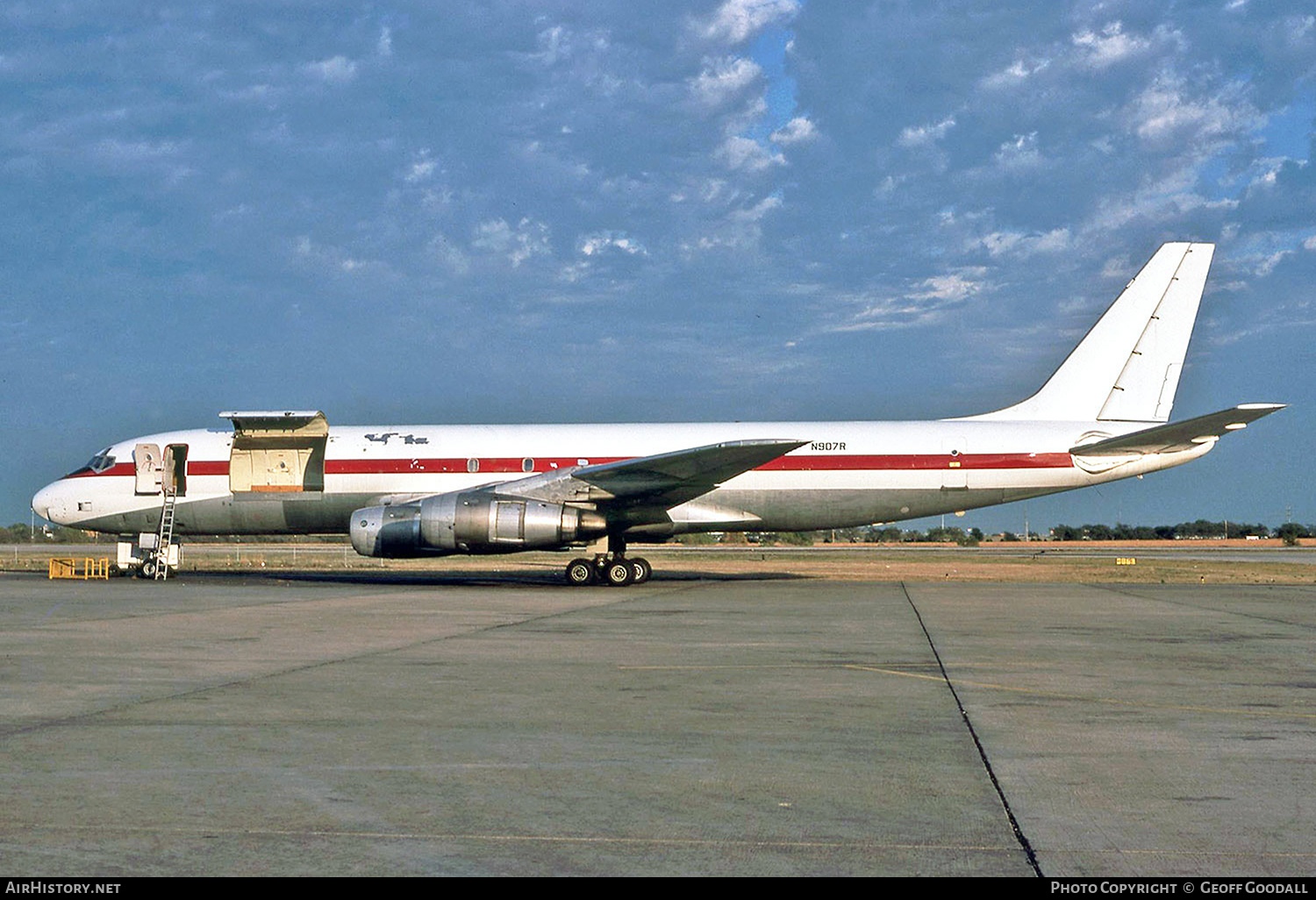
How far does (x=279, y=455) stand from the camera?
25.5 m

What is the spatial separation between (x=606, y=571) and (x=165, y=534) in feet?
33.7

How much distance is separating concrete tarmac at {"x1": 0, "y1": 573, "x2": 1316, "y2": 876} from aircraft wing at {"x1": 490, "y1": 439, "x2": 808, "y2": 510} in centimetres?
750

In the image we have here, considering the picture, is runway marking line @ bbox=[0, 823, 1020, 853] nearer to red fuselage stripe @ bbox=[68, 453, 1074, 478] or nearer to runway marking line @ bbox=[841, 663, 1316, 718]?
runway marking line @ bbox=[841, 663, 1316, 718]

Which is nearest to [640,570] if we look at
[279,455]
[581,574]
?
[581,574]

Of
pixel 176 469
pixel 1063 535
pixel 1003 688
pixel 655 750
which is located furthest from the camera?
pixel 1063 535

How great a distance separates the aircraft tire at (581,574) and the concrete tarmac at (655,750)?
370 inches

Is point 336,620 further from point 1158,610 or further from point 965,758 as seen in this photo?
point 1158,610

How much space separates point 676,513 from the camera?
2377cm

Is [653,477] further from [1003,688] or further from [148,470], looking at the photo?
[1003,688]

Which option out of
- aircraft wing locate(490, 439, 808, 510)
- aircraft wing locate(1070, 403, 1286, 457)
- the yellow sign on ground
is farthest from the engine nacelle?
aircraft wing locate(1070, 403, 1286, 457)

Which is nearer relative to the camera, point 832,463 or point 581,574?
point 581,574

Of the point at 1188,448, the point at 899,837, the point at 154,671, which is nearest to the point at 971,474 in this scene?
the point at 1188,448

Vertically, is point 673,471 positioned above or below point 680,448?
below

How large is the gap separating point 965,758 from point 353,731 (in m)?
3.72
